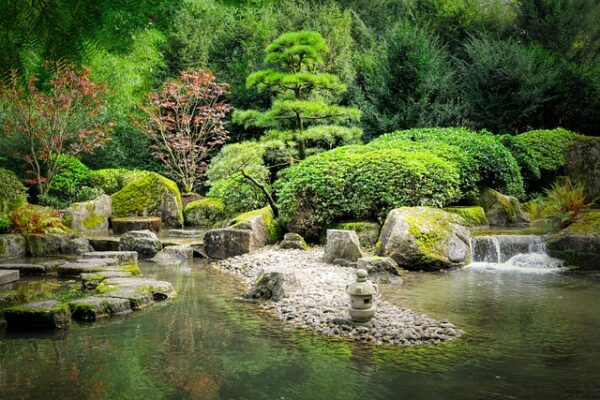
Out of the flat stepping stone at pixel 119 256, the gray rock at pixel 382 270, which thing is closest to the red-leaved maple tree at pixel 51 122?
the flat stepping stone at pixel 119 256

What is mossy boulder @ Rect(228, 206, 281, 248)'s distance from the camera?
10.4 meters

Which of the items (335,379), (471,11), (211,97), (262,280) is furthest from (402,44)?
(335,379)

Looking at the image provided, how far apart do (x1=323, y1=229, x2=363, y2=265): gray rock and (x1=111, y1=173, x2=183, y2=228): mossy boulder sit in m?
5.62

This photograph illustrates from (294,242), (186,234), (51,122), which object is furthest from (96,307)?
(51,122)

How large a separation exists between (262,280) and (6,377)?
10.4ft

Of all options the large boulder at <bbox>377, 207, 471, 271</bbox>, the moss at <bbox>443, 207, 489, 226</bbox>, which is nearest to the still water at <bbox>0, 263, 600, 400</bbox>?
the large boulder at <bbox>377, 207, 471, 271</bbox>

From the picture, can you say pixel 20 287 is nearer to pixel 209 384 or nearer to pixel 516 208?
pixel 209 384

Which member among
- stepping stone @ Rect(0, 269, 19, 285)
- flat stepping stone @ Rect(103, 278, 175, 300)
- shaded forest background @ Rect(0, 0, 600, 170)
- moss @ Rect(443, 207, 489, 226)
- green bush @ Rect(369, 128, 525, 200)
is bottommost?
flat stepping stone @ Rect(103, 278, 175, 300)

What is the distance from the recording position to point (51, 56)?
1883 millimetres

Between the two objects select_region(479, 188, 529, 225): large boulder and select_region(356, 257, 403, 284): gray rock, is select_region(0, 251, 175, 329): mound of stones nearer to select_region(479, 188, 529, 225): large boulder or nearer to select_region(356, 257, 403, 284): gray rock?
select_region(356, 257, 403, 284): gray rock

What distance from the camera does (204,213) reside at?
13.6 m

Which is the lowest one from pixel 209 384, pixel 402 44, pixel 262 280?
pixel 209 384

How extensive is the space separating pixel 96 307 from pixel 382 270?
3664 mm

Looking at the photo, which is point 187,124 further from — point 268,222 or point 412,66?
point 268,222
